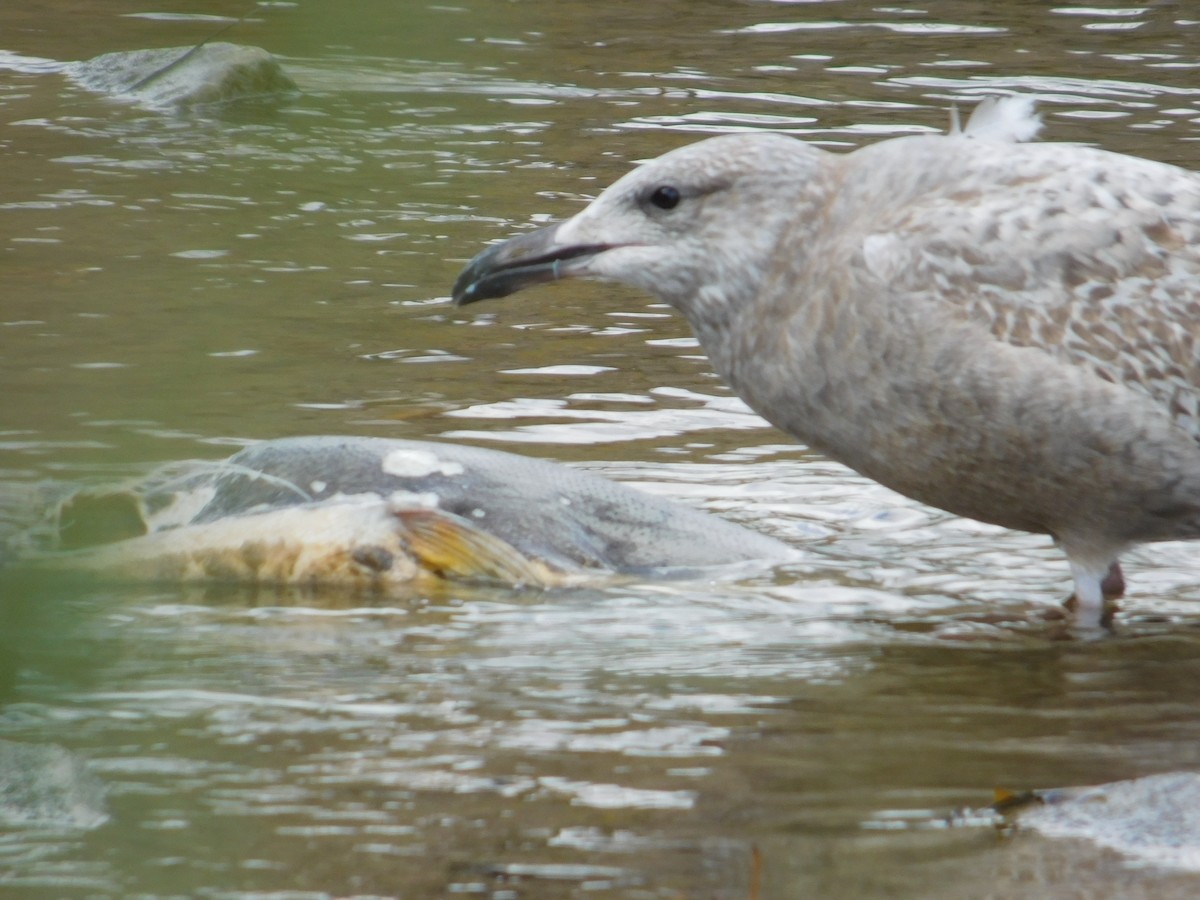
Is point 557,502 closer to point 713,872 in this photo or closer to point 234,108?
point 713,872

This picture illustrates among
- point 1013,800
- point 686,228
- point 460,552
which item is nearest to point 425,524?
point 460,552

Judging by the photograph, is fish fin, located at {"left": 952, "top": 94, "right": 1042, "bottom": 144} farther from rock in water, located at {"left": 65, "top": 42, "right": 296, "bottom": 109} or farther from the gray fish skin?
rock in water, located at {"left": 65, "top": 42, "right": 296, "bottom": 109}

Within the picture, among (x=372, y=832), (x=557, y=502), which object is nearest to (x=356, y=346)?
(x=557, y=502)

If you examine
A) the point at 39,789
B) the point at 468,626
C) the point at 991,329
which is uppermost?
the point at 991,329

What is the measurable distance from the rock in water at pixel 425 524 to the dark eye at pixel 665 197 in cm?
91

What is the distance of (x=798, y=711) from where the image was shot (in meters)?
4.06

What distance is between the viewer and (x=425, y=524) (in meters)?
4.96

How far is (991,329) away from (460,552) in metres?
1.61

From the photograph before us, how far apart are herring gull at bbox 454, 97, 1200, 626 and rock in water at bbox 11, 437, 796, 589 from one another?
64cm

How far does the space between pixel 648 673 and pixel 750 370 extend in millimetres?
914

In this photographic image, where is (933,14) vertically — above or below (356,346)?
above

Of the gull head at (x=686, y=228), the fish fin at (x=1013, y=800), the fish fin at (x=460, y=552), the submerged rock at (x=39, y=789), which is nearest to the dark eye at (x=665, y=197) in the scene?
the gull head at (x=686, y=228)

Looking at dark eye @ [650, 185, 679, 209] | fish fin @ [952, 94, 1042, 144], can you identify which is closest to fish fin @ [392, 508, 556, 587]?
dark eye @ [650, 185, 679, 209]

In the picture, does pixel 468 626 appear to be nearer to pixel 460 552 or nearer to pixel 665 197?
pixel 460 552
